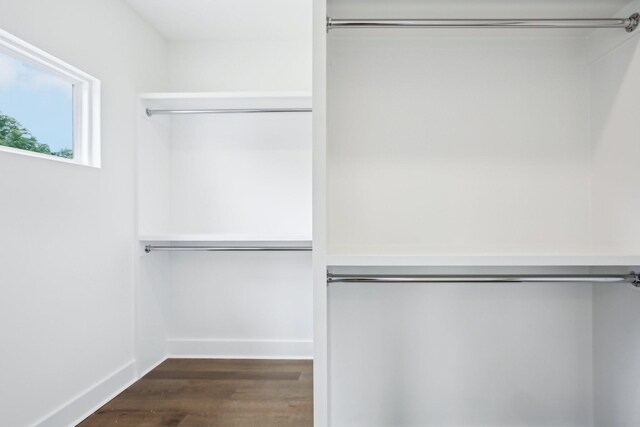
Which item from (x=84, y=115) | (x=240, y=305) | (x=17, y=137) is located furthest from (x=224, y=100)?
(x=240, y=305)

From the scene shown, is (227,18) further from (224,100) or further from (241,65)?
(224,100)

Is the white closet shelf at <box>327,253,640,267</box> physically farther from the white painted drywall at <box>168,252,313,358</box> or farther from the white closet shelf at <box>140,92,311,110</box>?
the white painted drywall at <box>168,252,313,358</box>

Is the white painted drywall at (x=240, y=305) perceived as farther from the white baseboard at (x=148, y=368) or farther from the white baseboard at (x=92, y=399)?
the white baseboard at (x=92, y=399)

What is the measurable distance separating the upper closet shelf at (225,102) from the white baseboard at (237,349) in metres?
1.78

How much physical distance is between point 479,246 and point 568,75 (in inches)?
29.9

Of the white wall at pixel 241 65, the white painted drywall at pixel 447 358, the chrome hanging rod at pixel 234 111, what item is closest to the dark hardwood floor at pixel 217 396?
the white painted drywall at pixel 447 358

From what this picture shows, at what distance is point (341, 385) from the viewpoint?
1.63 metres

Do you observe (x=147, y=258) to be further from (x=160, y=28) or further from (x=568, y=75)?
(x=568, y=75)

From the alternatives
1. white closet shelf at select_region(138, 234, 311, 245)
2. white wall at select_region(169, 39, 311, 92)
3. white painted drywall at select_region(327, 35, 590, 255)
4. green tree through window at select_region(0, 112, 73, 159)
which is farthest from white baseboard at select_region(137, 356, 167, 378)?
white wall at select_region(169, 39, 311, 92)

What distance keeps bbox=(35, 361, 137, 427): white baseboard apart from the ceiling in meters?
2.38

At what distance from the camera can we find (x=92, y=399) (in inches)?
91.4

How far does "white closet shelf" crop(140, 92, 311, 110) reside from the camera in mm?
2752

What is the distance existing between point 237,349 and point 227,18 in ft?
8.09

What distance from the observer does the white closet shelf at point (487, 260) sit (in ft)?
4.27
